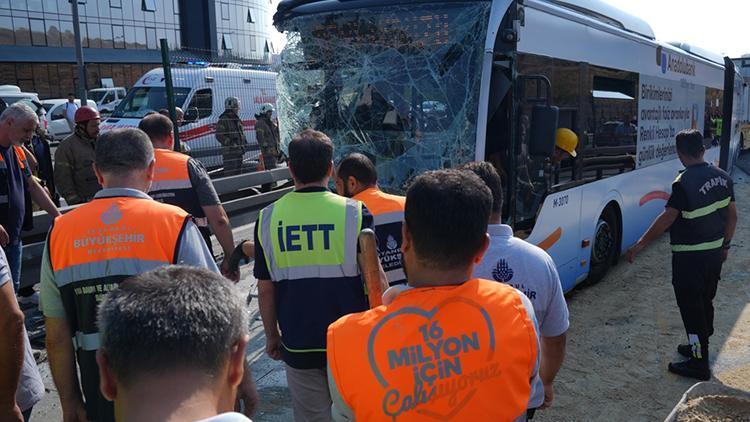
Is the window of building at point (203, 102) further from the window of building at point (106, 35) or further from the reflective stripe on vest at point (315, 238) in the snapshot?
the window of building at point (106, 35)

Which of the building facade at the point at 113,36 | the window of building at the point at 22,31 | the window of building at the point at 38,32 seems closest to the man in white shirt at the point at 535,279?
the building facade at the point at 113,36

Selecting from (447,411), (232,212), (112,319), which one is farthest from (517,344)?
(232,212)

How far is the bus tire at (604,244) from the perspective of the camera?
7.39 meters

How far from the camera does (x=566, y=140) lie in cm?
621

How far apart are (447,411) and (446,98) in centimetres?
395

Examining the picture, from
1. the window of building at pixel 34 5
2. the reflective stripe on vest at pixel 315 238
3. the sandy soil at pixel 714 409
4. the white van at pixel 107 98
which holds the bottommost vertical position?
the sandy soil at pixel 714 409

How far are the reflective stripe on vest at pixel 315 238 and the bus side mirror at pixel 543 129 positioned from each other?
269 cm

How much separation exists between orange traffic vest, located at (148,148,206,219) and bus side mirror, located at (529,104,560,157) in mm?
2867

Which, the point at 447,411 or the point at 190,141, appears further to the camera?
the point at 190,141

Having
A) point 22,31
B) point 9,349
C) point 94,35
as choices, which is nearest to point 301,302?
point 9,349

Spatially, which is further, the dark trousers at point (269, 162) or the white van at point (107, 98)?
the white van at point (107, 98)

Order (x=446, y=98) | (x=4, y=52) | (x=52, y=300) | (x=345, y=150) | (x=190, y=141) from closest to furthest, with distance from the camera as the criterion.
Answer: (x=52, y=300), (x=446, y=98), (x=345, y=150), (x=190, y=141), (x=4, y=52)

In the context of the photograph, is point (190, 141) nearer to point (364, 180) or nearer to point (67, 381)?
point (364, 180)

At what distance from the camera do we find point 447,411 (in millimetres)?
1721
